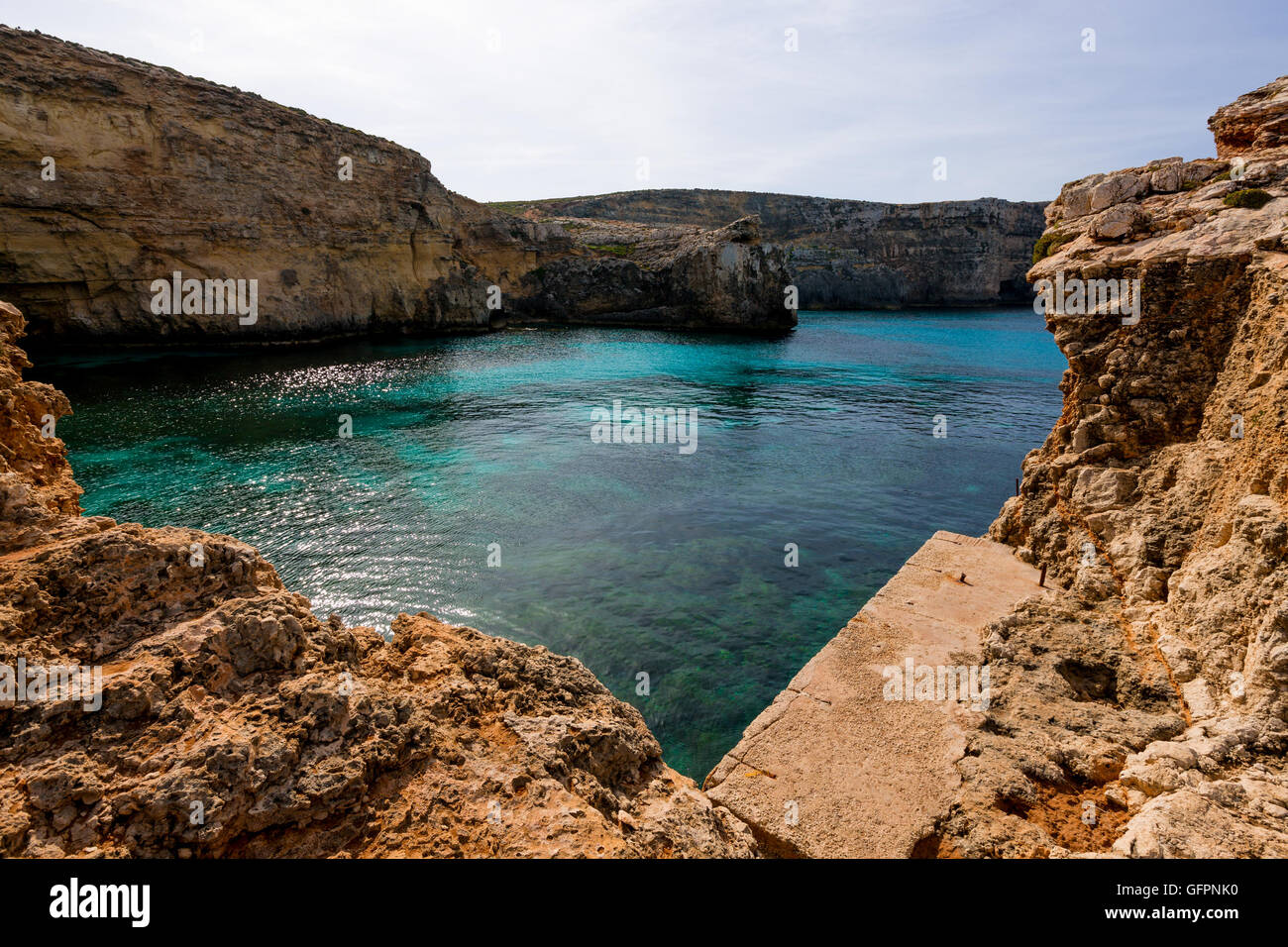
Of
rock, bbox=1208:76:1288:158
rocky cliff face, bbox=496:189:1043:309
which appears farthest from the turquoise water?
rocky cliff face, bbox=496:189:1043:309

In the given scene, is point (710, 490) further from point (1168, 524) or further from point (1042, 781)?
point (1042, 781)

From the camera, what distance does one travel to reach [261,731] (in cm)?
350

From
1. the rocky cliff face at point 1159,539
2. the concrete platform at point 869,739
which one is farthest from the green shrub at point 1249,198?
the concrete platform at point 869,739

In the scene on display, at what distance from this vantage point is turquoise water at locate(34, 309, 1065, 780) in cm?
1070

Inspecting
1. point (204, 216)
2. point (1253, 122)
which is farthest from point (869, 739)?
point (204, 216)

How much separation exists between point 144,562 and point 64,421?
25.4 meters

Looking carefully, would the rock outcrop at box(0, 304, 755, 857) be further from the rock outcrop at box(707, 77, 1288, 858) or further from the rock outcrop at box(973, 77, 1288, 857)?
the rock outcrop at box(973, 77, 1288, 857)

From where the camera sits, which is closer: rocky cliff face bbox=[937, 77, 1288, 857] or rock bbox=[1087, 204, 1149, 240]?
rocky cliff face bbox=[937, 77, 1288, 857]

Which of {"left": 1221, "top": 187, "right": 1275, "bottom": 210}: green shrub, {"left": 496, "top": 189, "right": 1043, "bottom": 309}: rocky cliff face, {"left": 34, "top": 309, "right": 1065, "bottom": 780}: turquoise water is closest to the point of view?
{"left": 1221, "top": 187, "right": 1275, "bottom": 210}: green shrub

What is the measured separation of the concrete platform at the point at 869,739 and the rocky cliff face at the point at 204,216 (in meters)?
47.3

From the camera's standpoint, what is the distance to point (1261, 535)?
218 inches

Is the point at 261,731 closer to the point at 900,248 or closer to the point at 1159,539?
the point at 1159,539

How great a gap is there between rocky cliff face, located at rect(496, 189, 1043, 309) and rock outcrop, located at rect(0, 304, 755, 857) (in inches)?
4121

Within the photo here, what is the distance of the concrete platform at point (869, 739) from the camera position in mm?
5242
